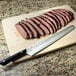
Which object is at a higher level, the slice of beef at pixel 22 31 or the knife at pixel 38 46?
the slice of beef at pixel 22 31

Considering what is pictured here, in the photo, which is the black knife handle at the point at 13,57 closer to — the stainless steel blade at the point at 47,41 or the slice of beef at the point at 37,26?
the stainless steel blade at the point at 47,41

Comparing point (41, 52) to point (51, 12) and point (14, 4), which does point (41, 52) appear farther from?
point (14, 4)

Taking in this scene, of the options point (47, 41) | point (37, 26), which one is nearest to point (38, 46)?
point (47, 41)

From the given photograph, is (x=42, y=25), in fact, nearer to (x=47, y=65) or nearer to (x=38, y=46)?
(x=38, y=46)

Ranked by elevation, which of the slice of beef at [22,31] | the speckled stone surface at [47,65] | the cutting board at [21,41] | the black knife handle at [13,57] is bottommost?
the speckled stone surface at [47,65]

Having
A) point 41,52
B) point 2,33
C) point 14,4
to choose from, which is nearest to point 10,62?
point 41,52

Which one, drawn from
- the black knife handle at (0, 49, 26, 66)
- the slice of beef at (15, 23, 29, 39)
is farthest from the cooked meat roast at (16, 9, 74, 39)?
the black knife handle at (0, 49, 26, 66)

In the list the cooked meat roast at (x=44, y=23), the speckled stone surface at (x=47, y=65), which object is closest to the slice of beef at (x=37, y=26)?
the cooked meat roast at (x=44, y=23)

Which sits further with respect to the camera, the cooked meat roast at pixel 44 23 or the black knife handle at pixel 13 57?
the cooked meat roast at pixel 44 23

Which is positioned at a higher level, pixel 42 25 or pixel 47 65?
pixel 42 25
